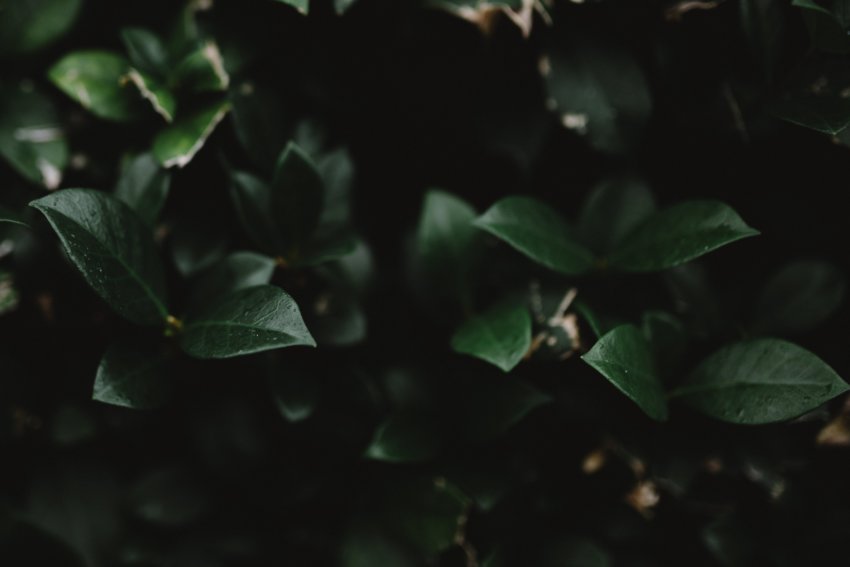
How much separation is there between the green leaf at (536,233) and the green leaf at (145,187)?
1.25 feet

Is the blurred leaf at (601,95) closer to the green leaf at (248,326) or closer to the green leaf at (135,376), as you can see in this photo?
the green leaf at (248,326)

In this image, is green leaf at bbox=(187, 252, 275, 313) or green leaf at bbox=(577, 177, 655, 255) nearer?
green leaf at bbox=(187, 252, 275, 313)

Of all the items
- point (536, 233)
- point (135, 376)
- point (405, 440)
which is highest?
point (536, 233)

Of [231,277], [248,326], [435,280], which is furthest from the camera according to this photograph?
[435,280]

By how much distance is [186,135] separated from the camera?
81cm

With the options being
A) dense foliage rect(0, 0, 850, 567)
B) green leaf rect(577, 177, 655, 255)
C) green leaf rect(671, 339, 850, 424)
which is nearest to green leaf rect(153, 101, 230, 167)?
dense foliage rect(0, 0, 850, 567)

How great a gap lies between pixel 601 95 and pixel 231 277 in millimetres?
521

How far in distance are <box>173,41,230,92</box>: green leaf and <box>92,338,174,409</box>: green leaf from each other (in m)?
0.32

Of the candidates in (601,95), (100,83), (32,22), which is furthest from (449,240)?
(32,22)

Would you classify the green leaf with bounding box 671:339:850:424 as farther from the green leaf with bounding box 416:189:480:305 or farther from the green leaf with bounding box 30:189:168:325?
the green leaf with bounding box 30:189:168:325

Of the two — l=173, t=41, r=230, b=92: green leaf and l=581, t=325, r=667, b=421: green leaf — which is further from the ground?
l=173, t=41, r=230, b=92: green leaf

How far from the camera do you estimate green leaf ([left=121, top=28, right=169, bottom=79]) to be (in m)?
0.85

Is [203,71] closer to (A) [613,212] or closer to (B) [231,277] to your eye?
(B) [231,277]

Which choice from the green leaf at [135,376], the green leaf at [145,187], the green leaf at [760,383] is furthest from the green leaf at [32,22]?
the green leaf at [760,383]
